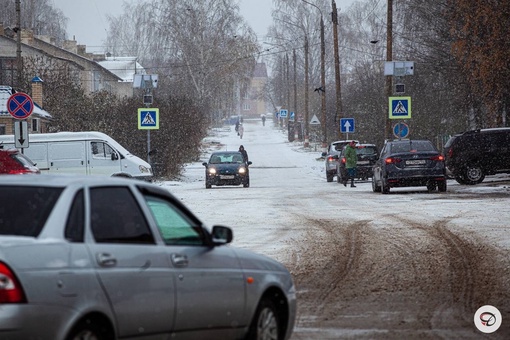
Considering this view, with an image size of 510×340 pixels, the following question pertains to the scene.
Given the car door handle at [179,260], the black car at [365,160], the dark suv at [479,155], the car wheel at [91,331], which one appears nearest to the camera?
the car wheel at [91,331]

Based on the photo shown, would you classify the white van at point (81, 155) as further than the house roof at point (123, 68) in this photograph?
No

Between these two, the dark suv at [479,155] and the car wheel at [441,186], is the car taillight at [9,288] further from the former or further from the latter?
the dark suv at [479,155]

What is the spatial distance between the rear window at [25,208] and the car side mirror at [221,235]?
1.63 m

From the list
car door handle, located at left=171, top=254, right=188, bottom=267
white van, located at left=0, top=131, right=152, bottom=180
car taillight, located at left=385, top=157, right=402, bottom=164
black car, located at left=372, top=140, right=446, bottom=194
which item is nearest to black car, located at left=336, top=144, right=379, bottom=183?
black car, located at left=372, top=140, right=446, bottom=194

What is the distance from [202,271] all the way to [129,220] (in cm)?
78

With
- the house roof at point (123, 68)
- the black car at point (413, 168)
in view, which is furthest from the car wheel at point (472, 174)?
the house roof at point (123, 68)

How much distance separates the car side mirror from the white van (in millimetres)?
27037

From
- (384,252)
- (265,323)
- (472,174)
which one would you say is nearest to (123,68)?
(472,174)

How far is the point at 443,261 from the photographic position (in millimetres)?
15586

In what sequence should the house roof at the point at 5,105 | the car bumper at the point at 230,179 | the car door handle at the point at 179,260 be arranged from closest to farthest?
the car door handle at the point at 179,260 < the car bumper at the point at 230,179 < the house roof at the point at 5,105

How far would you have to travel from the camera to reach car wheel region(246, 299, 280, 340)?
8508mm

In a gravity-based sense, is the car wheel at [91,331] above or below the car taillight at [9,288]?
below

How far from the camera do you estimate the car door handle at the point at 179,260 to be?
772cm

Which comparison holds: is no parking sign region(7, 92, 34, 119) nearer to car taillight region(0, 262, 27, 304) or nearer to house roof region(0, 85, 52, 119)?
car taillight region(0, 262, 27, 304)
